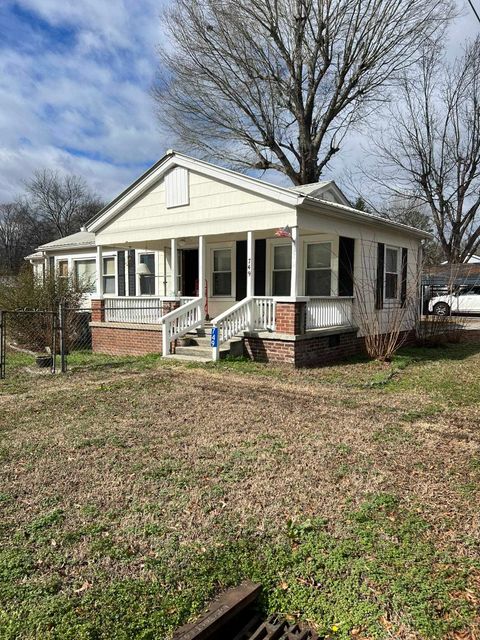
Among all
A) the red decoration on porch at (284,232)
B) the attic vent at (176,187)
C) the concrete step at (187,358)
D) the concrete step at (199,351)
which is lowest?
the concrete step at (187,358)

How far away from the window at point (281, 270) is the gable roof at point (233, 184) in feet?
4.69

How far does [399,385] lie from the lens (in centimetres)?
765

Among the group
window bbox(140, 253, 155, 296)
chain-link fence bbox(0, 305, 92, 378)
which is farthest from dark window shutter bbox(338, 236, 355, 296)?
chain-link fence bbox(0, 305, 92, 378)

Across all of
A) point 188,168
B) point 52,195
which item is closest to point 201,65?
point 188,168

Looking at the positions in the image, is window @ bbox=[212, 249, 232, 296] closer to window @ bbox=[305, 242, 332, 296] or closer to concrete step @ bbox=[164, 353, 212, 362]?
window @ bbox=[305, 242, 332, 296]

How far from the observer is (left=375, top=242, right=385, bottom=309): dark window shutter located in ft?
38.5

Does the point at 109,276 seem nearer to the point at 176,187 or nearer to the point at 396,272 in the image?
the point at 176,187

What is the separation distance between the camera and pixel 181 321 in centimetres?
1052

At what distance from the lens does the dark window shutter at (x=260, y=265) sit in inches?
461

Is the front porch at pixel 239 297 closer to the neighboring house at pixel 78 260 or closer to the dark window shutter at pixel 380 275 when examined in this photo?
the dark window shutter at pixel 380 275

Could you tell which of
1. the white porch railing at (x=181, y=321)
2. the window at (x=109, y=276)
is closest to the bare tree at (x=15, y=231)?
the window at (x=109, y=276)

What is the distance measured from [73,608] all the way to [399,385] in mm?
6314

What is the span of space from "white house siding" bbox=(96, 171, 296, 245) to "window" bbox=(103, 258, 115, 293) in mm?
2594

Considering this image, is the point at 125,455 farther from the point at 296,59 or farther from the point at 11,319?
the point at 296,59
